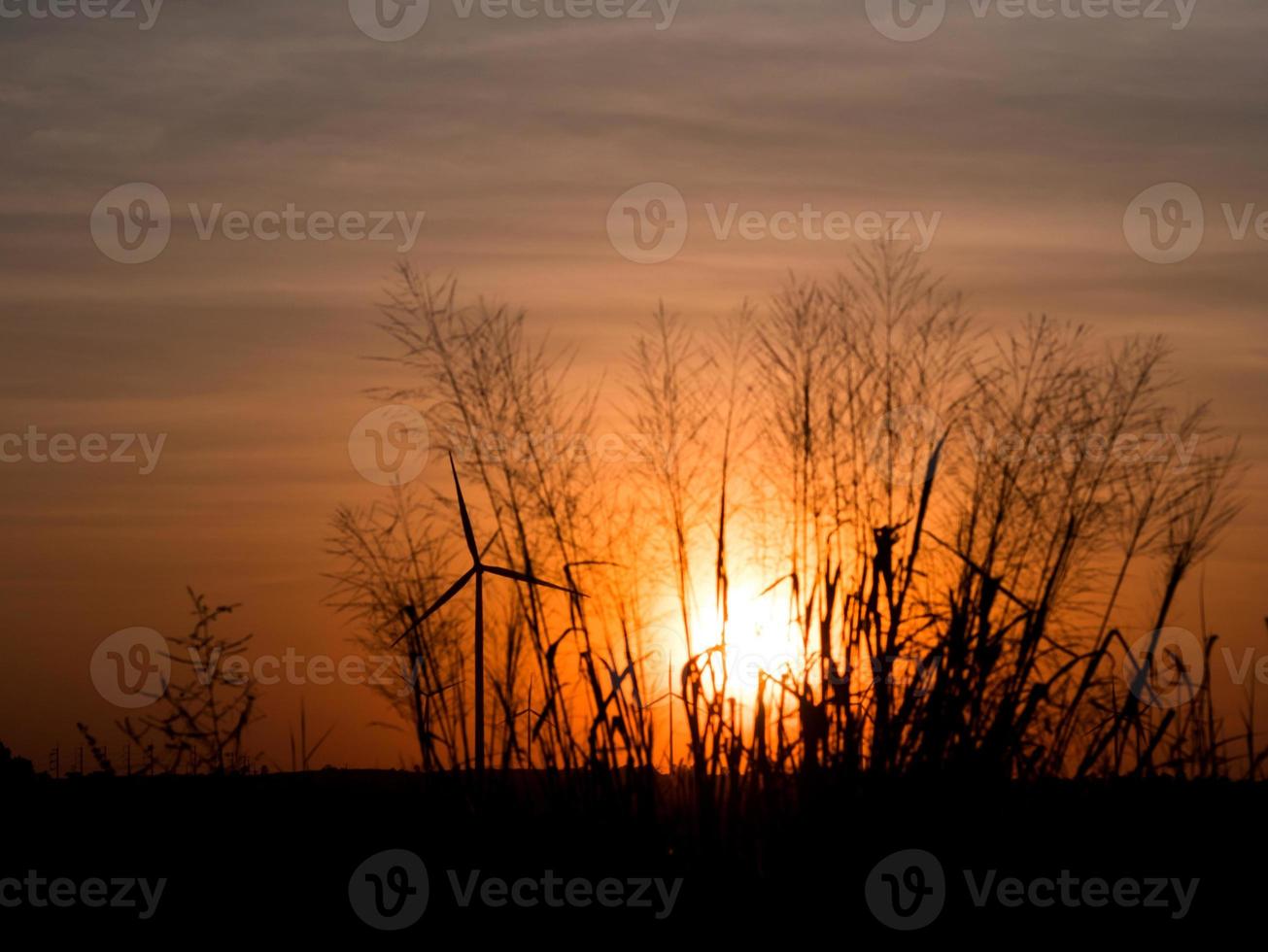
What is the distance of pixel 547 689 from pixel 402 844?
65cm

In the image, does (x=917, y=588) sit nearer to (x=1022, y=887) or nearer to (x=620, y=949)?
(x=1022, y=887)

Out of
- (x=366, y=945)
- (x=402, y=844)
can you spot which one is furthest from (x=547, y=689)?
(x=366, y=945)

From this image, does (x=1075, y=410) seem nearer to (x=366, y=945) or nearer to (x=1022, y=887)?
(x=1022, y=887)

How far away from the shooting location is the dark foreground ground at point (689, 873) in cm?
351

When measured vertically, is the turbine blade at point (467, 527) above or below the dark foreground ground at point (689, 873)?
above

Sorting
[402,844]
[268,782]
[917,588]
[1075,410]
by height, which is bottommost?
[402,844]

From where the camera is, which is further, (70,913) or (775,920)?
(70,913)

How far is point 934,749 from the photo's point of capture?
143 inches

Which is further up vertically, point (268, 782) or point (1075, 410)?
point (1075, 410)

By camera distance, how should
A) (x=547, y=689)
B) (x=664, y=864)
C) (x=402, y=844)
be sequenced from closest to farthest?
(x=664, y=864) → (x=402, y=844) → (x=547, y=689)

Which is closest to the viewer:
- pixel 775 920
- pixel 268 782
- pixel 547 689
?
pixel 775 920

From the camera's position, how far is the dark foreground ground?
3.51 meters

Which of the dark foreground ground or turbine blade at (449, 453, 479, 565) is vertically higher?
turbine blade at (449, 453, 479, 565)

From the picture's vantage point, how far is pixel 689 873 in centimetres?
362
